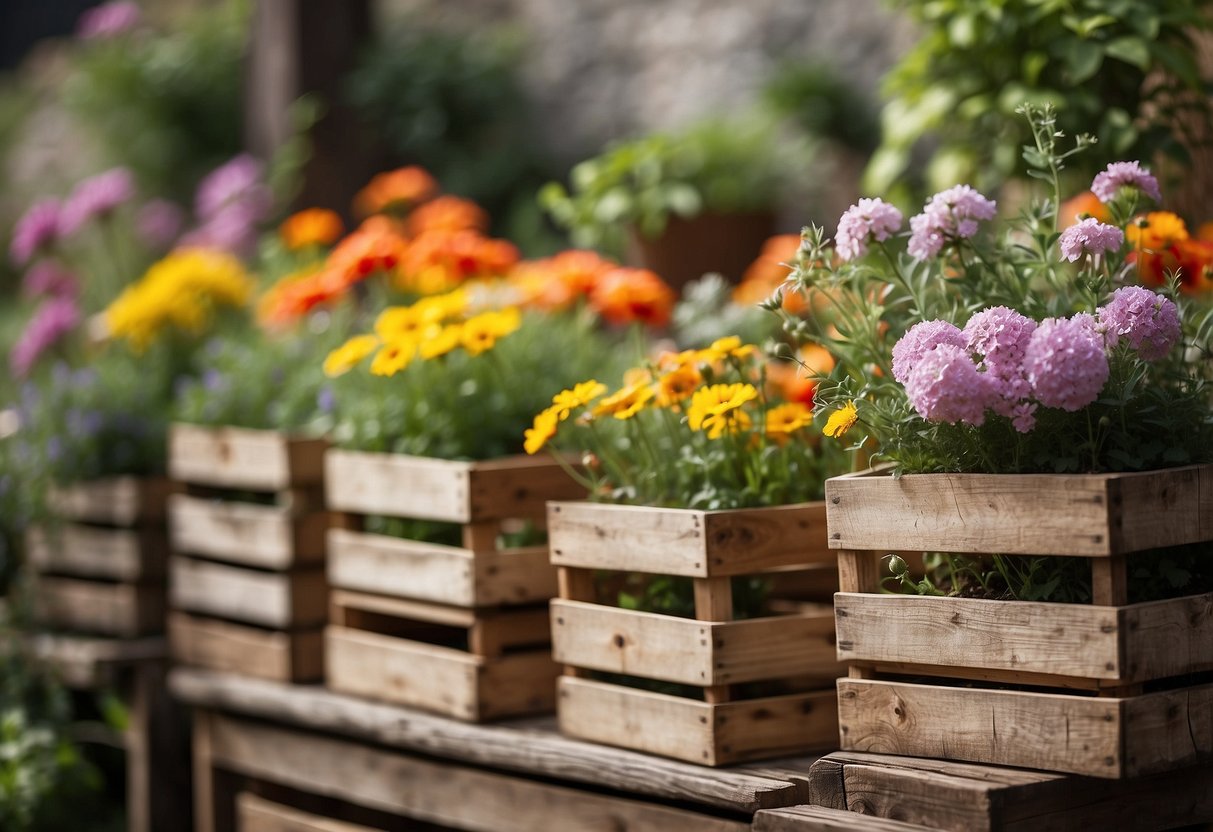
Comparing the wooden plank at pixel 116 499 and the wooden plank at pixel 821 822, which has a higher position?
the wooden plank at pixel 116 499

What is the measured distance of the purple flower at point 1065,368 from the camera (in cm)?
179

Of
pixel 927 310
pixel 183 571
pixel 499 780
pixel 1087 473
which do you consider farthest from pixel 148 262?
pixel 1087 473

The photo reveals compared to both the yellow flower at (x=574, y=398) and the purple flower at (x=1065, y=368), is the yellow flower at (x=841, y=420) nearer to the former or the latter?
the purple flower at (x=1065, y=368)

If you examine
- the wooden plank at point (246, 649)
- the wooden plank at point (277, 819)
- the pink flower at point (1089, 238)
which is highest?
the pink flower at point (1089, 238)

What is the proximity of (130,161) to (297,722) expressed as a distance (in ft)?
20.8

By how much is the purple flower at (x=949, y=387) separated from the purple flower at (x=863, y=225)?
0.36 meters

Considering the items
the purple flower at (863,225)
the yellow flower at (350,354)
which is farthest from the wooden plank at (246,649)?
the purple flower at (863,225)

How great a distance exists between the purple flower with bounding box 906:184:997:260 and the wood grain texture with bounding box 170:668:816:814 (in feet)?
2.69

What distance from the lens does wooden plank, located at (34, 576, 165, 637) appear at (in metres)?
3.81

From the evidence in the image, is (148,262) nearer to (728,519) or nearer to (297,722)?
(297,722)

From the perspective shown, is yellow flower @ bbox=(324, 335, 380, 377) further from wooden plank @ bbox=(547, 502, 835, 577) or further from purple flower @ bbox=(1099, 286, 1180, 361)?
purple flower @ bbox=(1099, 286, 1180, 361)

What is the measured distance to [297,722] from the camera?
315 cm

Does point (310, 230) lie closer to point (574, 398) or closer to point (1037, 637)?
point (574, 398)

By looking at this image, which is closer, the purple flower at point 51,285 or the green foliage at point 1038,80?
the green foliage at point 1038,80
